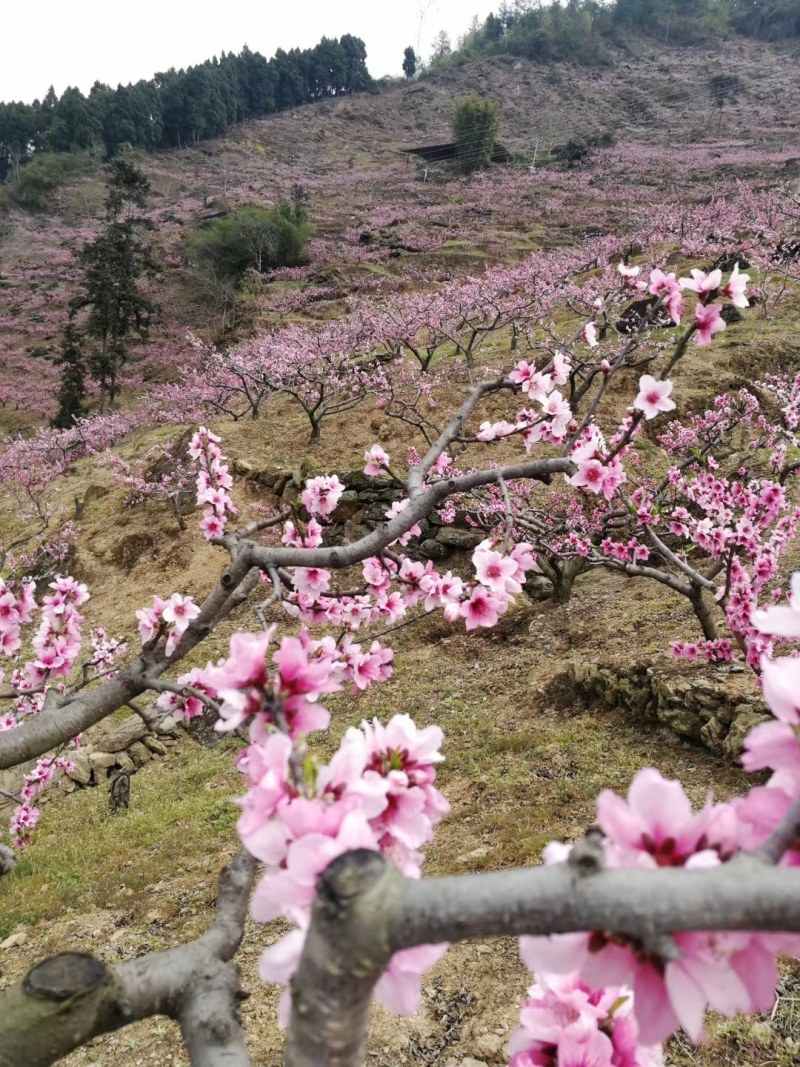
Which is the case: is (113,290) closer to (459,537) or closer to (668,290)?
(459,537)

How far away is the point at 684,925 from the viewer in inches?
22.5

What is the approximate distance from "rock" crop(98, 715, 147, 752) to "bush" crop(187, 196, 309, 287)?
28692mm

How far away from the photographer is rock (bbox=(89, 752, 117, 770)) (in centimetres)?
651

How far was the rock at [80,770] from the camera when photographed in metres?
6.32

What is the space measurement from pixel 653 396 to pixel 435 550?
6.85m

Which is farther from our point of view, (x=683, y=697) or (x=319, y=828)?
(x=683, y=697)

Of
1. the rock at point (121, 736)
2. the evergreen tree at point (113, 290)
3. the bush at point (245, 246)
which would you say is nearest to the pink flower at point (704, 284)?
the rock at point (121, 736)

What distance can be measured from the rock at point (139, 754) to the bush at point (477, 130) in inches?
2089

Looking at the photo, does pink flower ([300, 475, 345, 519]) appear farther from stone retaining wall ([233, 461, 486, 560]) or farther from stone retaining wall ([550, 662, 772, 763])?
stone retaining wall ([233, 461, 486, 560])

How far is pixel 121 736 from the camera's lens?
22.4 ft

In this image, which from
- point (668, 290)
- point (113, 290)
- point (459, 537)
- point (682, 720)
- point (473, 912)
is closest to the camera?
point (473, 912)

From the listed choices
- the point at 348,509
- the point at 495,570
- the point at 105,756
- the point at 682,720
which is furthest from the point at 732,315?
the point at 105,756

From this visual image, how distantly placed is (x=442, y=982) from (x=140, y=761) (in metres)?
5.05

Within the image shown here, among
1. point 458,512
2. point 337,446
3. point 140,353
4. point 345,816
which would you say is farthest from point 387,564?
point 140,353
